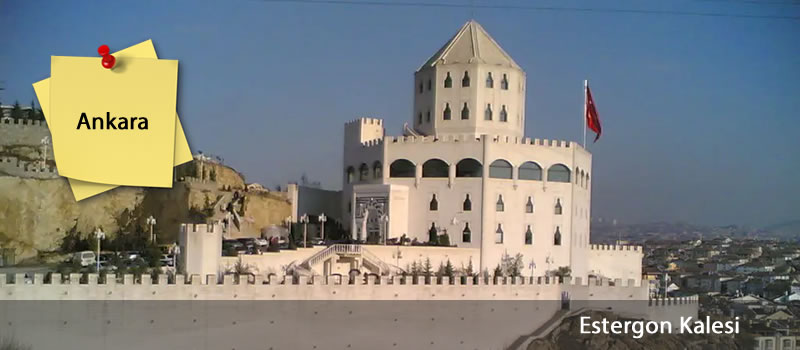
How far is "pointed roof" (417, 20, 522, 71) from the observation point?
128 feet

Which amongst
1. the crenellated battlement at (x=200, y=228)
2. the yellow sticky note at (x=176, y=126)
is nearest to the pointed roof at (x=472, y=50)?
the crenellated battlement at (x=200, y=228)

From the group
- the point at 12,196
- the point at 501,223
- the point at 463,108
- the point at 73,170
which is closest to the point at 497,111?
the point at 463,108

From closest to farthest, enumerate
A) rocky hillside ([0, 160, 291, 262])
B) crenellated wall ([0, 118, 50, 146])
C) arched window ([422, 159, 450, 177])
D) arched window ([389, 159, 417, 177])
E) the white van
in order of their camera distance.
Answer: the white van
rocky hillside ([0, 160, 291, 262])
arched window ([422, 159, 450, 177])
arched window ([389, 159, 417, 177])
crenellated wall ([0, 118, 50, 146])

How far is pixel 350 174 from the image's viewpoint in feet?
130

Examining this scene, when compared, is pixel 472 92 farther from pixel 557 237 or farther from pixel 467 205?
pixel 557 237

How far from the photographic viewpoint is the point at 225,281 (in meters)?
28.1

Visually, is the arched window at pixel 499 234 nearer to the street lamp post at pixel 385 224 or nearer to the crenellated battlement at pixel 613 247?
the street lamp post at pixel 385 224

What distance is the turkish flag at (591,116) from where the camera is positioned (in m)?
37.3

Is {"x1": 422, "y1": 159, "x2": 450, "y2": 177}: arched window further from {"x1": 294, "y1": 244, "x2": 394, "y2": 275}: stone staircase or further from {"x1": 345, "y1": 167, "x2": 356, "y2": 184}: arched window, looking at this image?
{"x1": 294, "y1": 244, "x2": 394, "y2": 275}: stone staircase

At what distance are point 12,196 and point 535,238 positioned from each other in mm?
18503

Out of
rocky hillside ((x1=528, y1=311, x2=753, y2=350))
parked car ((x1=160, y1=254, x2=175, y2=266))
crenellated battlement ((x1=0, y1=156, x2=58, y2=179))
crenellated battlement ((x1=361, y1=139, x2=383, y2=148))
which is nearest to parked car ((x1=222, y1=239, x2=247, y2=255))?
parked car ((x1=160, y1=254, x2=175, y2=266))

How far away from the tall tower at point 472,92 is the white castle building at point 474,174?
39 millimetres

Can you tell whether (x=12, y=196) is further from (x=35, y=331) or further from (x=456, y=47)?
(x=456, y=47)

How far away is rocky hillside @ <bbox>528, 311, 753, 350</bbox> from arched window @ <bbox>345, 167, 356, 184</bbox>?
37.6ft
